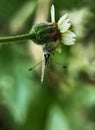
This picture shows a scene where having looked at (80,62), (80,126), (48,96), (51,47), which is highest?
(51,47)

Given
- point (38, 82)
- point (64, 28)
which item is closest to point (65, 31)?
point (64, 28)

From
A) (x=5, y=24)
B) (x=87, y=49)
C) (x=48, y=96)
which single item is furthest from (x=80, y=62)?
(x=5, y=24)

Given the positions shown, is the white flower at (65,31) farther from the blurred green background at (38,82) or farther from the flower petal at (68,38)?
the blurred green background at (38,82)

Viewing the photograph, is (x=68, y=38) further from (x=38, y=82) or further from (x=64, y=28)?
(x=38, y=82)

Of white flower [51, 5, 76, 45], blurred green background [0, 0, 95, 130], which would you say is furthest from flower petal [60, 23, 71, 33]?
blurred green background [0, 0, 95, 130]

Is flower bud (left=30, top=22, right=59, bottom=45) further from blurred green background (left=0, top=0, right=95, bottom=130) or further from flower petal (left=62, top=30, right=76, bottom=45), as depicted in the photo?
blurred green background (left=0, top=0, right=95, bottom=130)

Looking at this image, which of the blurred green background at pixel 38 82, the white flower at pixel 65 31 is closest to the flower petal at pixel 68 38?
the white flower at pixel 65 31

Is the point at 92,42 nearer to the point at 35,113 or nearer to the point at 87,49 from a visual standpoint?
the point at 87,49
